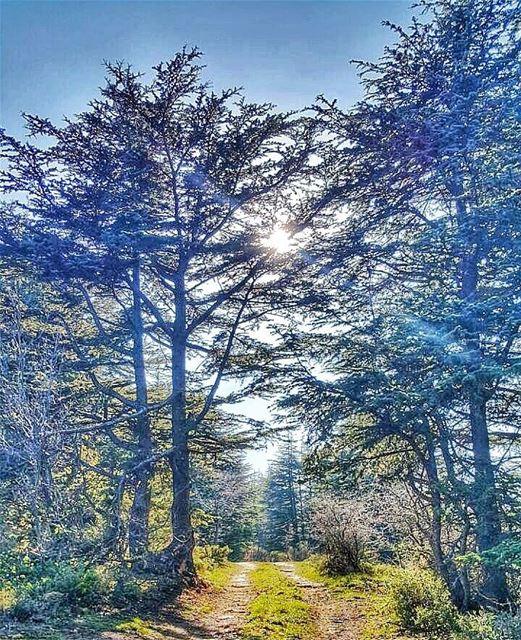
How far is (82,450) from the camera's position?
1288 centimetres

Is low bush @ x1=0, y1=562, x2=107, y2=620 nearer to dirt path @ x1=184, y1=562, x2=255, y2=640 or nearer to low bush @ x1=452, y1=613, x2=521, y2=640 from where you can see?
dirt path @ x1=184, y1=562, x2=255, y2=640

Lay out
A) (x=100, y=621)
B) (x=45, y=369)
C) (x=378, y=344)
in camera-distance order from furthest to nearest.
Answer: (x=45, y=369) < (x=378, y=344) < (x=100, y=621)

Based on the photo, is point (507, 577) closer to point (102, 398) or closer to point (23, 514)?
point (23, 514)

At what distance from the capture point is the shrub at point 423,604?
8562mm

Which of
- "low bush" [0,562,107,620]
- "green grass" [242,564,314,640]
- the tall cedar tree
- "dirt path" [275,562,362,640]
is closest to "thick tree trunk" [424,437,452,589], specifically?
"dirt path" [275,562,362,640]

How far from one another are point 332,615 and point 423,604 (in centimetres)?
246

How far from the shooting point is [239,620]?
33.3ft

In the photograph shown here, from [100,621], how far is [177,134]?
9.33 m

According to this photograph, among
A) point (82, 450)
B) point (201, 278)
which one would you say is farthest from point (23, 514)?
point (201, 278)

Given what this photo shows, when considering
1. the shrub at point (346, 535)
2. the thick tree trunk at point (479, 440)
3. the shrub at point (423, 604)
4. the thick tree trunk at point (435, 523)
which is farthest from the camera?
the shrub at point (346, 535)

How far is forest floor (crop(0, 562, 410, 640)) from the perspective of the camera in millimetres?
7000

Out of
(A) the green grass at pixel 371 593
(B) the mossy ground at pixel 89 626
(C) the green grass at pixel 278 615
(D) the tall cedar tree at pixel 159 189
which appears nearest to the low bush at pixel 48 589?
(B) the mossy ground at pixel 89 626

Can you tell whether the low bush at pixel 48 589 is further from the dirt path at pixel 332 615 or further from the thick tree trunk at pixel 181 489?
the dirt path at pixel 332 615

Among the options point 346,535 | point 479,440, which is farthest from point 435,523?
point 346,535
